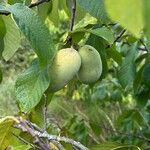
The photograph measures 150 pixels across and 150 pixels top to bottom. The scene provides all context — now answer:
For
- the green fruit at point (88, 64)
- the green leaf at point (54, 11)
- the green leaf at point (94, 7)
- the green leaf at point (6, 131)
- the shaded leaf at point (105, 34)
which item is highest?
the green leaf at point (94, 7)

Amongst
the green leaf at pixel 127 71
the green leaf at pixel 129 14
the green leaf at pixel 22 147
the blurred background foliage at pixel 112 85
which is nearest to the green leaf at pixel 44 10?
the blurred background foliage at pixel 112 85

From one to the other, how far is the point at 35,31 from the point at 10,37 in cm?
36

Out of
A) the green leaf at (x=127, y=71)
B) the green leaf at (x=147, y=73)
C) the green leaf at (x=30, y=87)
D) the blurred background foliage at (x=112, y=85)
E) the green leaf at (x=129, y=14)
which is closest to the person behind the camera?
the green leaf at (x=129, y=14)

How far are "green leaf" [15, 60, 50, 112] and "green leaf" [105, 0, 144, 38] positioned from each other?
0.65m

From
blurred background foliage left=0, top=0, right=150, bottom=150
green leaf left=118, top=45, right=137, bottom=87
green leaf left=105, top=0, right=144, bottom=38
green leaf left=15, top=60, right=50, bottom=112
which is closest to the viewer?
green leaf left=105, top=0, right=144, bottom=38

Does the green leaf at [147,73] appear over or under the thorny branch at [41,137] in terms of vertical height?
under

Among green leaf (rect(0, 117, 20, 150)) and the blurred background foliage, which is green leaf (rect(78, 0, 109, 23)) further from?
green leaf (rect(0, 117, 20, 150))

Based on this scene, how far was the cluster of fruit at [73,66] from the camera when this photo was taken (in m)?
0.86

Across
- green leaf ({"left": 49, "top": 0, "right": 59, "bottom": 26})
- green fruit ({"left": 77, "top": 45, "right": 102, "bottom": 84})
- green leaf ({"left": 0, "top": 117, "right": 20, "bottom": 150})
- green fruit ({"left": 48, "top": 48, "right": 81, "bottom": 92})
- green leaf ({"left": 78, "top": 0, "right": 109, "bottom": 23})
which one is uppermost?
green leaf ({"left": 78, "top": 0, "right": 109, "bottom": 23})

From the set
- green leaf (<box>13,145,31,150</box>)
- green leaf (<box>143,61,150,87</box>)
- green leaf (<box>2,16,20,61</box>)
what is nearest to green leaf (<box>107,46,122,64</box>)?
green leaf (<box>143,61,150,87</box>)

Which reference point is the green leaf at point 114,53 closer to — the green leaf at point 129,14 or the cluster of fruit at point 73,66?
the cluster of fruit at point 73,66

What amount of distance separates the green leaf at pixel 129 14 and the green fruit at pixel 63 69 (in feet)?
2.05

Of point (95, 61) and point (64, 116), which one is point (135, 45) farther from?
point (64, 116)

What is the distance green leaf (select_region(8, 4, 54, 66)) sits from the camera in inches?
30.5
